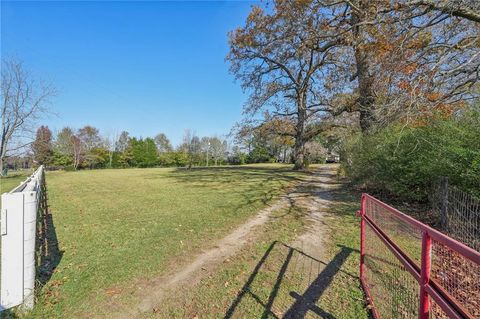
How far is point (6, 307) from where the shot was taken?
276 centimetres

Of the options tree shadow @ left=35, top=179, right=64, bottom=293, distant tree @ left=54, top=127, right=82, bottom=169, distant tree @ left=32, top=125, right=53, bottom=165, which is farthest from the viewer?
distant tree @ left=54, top=127, right=82, bottom=169

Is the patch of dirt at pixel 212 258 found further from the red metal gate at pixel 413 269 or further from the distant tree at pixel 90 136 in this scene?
the distant tree at pixel 90 136

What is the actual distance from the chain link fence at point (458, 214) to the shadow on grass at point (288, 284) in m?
2.19

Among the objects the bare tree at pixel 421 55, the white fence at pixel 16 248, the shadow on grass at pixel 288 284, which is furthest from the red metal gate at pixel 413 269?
the bare tree at pixel 421 55

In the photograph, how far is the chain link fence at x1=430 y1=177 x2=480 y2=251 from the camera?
16.0 ft

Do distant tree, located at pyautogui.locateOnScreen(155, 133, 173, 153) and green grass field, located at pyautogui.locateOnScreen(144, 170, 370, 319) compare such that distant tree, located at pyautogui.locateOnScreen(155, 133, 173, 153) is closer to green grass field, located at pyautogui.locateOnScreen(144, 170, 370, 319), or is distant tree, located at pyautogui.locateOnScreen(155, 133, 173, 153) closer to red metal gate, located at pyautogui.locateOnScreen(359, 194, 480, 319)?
green grass field, located at pyautogui.locateOnScreen(144, 170, 370, 319)

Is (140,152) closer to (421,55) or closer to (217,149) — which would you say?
(217,149)

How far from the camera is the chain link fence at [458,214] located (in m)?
4.88

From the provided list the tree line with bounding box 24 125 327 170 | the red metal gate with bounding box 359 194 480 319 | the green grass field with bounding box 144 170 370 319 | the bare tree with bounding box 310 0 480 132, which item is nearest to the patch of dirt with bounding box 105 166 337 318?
the green grass field with bounding box 144 170 370 319

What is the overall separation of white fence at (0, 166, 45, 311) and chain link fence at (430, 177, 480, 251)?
247 inches

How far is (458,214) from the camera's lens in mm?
5332

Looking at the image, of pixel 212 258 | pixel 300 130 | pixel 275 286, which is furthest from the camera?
pixel 300 130

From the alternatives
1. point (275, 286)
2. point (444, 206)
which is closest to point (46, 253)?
point (275, 286)

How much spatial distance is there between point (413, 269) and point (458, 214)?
14.4 feet
